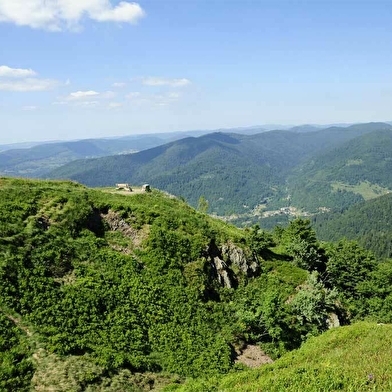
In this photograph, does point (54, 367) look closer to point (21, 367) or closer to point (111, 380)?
point (21, 367)

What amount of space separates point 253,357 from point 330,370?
39.0ft

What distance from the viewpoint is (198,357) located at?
27906mm

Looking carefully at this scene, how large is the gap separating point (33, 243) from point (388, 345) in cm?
3239

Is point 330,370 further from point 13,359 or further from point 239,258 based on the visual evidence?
point 239,258

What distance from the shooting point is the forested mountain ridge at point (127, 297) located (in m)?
22.8

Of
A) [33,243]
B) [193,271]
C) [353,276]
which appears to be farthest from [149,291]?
[353,276]

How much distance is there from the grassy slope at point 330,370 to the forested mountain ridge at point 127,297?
27.7 inches

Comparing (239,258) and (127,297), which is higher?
(127,297)

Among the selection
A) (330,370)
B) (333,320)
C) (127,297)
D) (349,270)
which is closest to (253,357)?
(330,370)

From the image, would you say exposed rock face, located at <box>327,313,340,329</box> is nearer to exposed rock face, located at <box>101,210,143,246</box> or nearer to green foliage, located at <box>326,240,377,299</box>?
green foliage, located at <box>326,240,377,299</box>

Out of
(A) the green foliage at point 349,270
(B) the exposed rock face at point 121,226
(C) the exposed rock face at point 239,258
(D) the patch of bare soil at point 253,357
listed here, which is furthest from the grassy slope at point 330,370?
(A) the green foliage at point 349,270

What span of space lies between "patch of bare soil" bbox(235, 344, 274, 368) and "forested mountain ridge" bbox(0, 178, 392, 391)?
21.5 inches

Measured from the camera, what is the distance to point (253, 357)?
30734 millimetres

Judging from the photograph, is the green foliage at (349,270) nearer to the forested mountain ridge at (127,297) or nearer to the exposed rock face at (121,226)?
the forested mountain ridge at (127,297)
